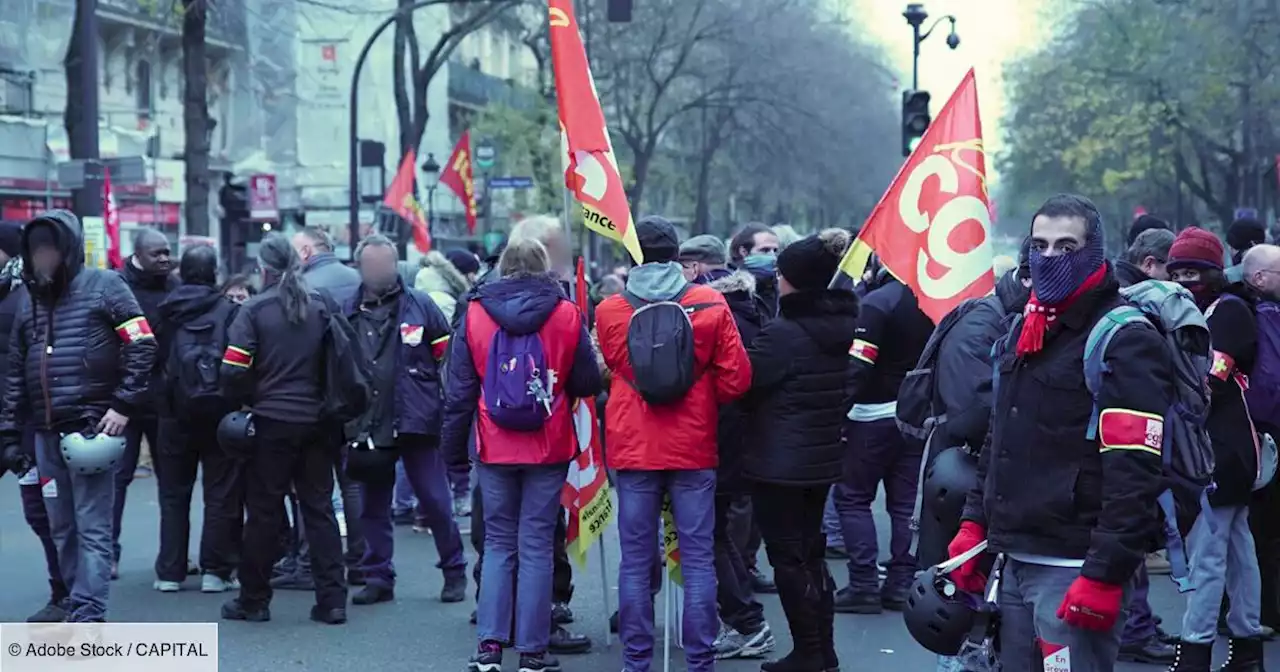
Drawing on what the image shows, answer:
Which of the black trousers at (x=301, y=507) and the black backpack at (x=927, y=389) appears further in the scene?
the black trousers at (x=301, y=507)

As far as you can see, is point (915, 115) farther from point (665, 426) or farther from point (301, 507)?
point (665, 426)

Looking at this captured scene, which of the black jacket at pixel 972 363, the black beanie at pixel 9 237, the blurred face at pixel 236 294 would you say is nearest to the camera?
the black jacket at pixel 972 363

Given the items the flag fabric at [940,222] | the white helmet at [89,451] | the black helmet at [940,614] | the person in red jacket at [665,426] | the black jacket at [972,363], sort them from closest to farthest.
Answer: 1. the black helmet at [940,614]
2. the black jacket at [972,363]
3. the person in red jacket at [665,426]
4. the flag fabric at [940,222]
5. the white helmet at [89,451]

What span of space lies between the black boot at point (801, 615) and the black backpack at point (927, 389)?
763mm

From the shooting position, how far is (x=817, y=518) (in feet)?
23.5

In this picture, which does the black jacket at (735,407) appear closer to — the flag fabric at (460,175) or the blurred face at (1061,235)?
the blurred face at (1061,235)

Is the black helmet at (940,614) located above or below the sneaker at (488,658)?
above

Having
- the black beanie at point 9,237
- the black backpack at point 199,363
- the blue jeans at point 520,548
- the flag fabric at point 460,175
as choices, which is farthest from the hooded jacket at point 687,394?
the flag fabric at point 460,175

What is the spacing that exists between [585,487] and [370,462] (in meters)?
1.78

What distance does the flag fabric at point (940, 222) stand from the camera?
7.48 metres

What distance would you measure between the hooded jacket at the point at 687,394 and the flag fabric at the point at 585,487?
666 millimetres

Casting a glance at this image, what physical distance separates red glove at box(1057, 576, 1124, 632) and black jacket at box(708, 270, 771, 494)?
2.82m

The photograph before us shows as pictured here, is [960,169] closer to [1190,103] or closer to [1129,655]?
[1129,655]

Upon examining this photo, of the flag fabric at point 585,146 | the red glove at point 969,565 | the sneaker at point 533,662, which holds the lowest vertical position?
the sneaker at point 533,662
